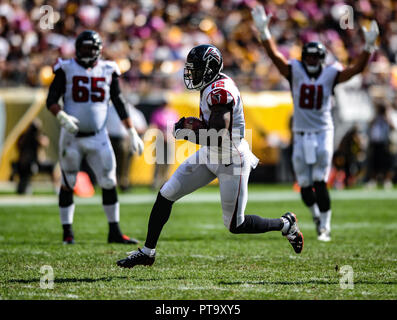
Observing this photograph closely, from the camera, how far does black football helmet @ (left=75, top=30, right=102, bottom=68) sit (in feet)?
21.0

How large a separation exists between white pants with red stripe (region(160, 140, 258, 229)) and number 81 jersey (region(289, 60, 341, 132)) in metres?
2.26

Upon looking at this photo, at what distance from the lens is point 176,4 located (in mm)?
17578

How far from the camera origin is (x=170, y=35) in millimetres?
16641

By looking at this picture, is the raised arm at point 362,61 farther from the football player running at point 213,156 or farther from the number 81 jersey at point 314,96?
the football player running at point 213,156

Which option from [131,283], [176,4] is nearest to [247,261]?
[131,283]

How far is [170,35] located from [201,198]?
18.9ft

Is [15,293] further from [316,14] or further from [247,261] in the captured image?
[316,14]

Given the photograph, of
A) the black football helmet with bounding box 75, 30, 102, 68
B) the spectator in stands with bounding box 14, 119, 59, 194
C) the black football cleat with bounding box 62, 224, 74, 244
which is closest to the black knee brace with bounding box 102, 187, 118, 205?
the black football cleat with bounding box 62, 224, 74, 244

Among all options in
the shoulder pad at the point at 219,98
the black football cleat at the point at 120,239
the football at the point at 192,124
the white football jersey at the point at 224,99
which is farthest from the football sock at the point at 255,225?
the black football cleat at the point at 120,239

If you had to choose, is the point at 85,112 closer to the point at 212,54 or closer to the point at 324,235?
the point at 212,54

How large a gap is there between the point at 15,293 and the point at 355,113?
12.7m
